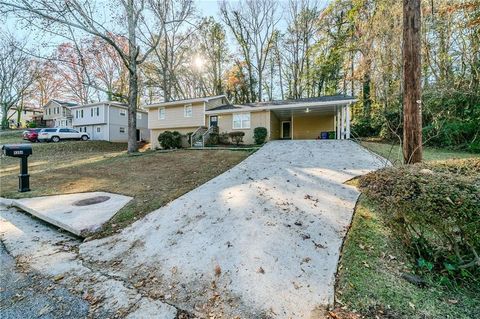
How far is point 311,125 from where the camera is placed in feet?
68.0

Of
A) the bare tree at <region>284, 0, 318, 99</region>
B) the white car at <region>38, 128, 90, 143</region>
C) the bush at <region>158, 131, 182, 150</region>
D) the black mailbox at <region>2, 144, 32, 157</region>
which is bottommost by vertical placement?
the black mailbox at <region>2, 144, 32, 157</region>

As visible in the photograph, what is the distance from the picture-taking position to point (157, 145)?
21.6 m

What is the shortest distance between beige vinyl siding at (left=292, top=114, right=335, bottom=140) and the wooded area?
7.97ft

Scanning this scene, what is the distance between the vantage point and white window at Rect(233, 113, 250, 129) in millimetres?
18219

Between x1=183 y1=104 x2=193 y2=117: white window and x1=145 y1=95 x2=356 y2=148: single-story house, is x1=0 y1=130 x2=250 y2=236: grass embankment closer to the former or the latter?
x1=145 y1=95 x2=356 y2=148: single-story house

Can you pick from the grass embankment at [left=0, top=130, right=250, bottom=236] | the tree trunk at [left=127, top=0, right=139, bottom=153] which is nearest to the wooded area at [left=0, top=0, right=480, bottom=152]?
the tree trunk at [left=127, top=0, right=139, bottom=153]

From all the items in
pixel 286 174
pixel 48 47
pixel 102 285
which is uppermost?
pixel 48 47

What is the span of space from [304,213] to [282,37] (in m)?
26.9

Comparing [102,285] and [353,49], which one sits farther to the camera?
[353,49]

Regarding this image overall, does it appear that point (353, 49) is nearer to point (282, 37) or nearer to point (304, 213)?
point (282, 37)

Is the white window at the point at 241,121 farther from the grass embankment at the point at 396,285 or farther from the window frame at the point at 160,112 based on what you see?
the grass embankment at the point at 396,285

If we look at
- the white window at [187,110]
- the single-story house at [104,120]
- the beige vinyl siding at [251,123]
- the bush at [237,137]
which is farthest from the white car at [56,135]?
the bush at [237,137]

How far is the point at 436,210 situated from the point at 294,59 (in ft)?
90.0

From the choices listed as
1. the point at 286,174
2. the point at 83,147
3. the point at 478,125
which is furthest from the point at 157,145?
the point at 478,125
